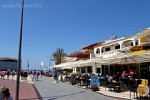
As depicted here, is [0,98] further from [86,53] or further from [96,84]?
[86,53]

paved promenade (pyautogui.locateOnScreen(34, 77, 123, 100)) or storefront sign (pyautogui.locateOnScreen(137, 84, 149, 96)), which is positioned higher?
storefront sign (pyautogui.locateOnScreen(137, 84, 149, 96))

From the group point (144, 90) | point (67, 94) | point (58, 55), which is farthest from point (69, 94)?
point (58, 55)

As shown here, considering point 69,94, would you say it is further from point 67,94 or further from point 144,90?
point 144,90

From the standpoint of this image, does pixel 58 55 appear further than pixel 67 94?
Yes

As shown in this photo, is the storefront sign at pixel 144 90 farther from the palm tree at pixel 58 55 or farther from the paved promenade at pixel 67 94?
the palm tree at pixel 58 55

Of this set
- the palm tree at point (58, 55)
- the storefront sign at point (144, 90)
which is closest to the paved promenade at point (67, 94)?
the storefront sign at point (144, 90)

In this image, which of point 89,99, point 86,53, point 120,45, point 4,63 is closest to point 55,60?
point 4,63

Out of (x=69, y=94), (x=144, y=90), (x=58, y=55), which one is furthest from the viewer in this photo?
(x=58, y=55)

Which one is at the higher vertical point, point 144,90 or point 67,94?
point 144,90

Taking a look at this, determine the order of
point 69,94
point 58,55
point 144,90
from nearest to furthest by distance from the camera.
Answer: point 144,90 → point 69,94 → point 58,55

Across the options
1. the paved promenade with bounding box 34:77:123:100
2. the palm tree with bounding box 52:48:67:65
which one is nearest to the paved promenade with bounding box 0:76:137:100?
the paved promenade with bounding box 34:77:123:100

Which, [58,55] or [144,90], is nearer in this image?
[144,90]

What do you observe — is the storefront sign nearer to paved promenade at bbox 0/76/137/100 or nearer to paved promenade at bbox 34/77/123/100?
paved promenade at bbox 0/76/137/100

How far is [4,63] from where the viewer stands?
9919cm
